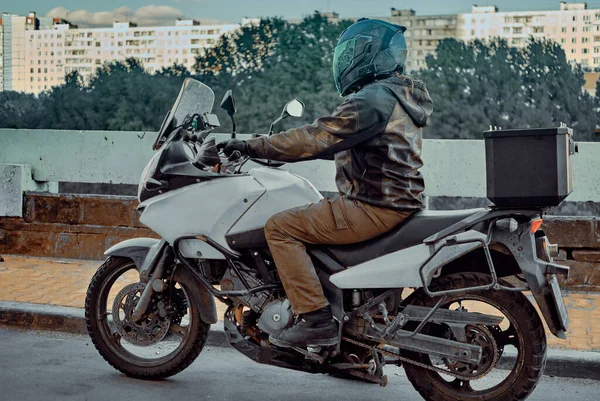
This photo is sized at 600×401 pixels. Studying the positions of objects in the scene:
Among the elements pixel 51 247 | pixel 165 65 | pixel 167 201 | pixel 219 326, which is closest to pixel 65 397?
pixel 167 201

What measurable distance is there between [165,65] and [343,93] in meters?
7.49

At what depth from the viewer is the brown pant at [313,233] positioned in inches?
178

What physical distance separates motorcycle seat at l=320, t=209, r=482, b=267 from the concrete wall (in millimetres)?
3813

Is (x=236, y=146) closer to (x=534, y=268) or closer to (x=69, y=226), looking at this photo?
(x=534, y=268)

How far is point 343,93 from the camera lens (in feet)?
15.7

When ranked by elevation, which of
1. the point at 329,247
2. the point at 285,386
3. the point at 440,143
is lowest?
the point at 285,386

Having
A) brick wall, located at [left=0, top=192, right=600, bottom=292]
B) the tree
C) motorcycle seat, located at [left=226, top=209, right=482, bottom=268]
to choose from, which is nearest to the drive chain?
motorcycle seat, located at [left=226, top=209, right=482, bottom=268]

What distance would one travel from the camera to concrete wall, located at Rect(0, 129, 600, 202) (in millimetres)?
8289

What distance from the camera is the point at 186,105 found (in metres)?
5.17

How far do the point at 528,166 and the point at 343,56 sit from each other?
1110 millimetres

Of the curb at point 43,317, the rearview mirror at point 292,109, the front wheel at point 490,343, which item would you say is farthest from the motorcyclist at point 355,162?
the curb at point 43,317

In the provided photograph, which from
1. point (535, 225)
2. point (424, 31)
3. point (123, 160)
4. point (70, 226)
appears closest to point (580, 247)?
point (535, 225)

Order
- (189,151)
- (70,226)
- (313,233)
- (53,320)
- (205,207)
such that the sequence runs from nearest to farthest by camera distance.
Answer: (313,233)
(205,207)
(189,151)
(53,320)
(70,226)

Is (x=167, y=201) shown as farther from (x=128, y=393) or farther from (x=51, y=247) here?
(x=51, y=247)
